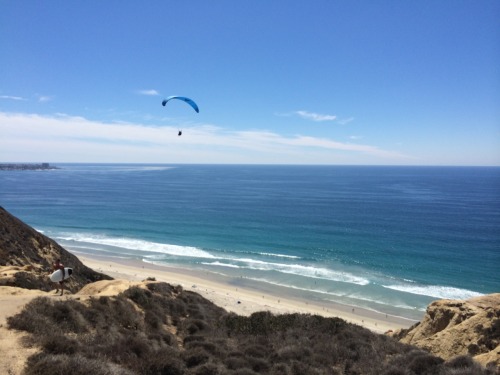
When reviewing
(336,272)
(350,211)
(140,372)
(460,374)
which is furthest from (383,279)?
(350,211)

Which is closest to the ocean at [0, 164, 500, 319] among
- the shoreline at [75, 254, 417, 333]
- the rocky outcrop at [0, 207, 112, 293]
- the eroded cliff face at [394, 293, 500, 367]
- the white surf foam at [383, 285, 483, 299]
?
the white surf foam at [383, 285, 483, 299]

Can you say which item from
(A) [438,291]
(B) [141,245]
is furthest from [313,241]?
(B) [141,245]

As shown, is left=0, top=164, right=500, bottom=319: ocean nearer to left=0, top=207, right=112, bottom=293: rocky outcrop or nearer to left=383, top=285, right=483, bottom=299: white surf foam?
left=383, top=285, right=483, bottom=299: white surf foam

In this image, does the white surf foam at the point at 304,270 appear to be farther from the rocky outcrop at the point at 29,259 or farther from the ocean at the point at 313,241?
the rocky outcrop at the point at 29,259

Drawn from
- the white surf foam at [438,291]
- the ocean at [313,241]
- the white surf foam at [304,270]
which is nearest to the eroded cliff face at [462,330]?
the ocean at [313,241]

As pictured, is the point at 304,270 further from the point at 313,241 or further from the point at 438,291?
the point at 438,291

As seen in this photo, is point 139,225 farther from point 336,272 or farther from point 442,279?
A: point 442,279
